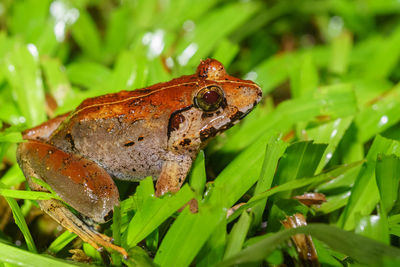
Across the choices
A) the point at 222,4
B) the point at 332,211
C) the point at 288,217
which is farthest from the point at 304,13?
the point at 288,217

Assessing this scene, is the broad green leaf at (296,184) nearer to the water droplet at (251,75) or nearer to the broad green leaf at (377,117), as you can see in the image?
the broad green leaf at (377,117)

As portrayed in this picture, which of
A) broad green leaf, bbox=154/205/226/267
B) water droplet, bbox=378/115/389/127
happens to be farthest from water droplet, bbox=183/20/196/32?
broad green leaf, bbox=154/205/226/267

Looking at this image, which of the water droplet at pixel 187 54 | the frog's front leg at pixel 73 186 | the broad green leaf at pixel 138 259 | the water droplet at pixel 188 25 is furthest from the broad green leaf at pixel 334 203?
the water droplet at pixel 188 25

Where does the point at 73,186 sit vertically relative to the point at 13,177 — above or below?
below

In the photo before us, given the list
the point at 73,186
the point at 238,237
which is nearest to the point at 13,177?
the point at 73,186

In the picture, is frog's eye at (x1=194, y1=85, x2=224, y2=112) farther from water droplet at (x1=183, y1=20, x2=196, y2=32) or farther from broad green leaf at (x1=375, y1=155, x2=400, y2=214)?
water droplet at (x1=183, y1=20, x2=196, y2=32)

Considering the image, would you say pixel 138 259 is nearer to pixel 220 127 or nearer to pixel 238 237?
pixel 238 237
